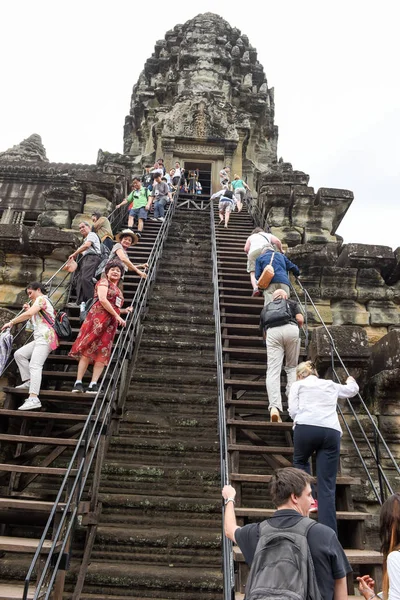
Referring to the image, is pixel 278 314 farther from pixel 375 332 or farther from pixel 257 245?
pixel 375 332

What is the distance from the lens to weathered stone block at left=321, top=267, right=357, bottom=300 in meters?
7.96

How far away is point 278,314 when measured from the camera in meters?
5.21

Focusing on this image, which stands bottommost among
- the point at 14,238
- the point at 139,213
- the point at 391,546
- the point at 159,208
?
the point at 391,546

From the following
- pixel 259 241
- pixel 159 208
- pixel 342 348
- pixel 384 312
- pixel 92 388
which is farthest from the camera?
pixel 159 208

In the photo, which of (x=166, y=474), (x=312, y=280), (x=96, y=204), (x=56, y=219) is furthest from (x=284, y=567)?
(x=96, y=204)

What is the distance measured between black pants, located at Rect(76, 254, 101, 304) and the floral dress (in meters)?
1.20

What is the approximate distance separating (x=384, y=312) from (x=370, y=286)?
0.47m

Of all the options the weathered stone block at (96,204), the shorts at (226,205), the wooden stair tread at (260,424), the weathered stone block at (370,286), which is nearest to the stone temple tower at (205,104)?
the shorts at (226,205)

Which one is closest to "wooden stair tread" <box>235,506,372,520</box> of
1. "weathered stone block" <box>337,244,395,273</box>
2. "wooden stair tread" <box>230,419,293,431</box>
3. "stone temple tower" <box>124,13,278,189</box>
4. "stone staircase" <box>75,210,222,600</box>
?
"stone staircase" <box>75,210,222,600</box>

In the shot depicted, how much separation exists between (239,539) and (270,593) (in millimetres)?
445

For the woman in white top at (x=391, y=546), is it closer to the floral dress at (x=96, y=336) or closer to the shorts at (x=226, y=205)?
the floral dress at (x=96, y=336)

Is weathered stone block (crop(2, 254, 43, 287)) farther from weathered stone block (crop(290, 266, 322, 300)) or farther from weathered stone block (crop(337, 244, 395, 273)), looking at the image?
weathered stone block (crop(337, 244, 395, 273))

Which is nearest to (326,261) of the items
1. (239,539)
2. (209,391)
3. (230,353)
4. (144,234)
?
(230,353)

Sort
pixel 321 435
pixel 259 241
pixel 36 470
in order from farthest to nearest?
pixel 259 241 < pixel 36 470 < pixel 321 435
